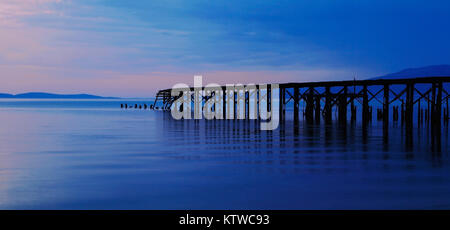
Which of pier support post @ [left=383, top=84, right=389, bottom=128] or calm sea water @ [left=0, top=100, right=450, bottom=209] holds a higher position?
pier support post @ [left=383, top=84, right=389, bottom=128]

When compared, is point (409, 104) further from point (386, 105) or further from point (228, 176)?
point (228, 176)

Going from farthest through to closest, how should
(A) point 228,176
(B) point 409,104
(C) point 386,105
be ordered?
(C) point 386,105, (B) point 409,104, (A) point 228,176

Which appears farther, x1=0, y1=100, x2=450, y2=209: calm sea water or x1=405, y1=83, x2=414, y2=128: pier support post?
x1=405, y1=83, x2=414, y2=128: pier support post

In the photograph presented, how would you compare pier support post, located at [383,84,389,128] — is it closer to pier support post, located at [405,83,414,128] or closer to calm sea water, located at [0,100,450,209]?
pier support post, located at [405,83,414,128]

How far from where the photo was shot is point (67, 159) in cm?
1469

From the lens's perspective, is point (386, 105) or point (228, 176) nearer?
point (228, 176)

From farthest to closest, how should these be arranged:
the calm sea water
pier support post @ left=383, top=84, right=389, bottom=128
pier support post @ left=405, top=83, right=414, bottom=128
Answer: pier support post @ left=383, top=84, right=389, bottom=128
pier support post @ left=405, top=83, right=414, bottom=128
the calm sea water

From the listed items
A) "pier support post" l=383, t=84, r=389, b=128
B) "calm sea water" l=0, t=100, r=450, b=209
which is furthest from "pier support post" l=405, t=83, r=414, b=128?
"calm sea water" l=0, t=100, r=450, b=209

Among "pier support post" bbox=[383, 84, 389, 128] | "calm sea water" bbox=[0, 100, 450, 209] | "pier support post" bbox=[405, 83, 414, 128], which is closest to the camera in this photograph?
"calm sea water" bbox=[0, 100, 450, 209]

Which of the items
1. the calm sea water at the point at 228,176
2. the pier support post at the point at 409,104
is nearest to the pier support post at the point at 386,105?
the pier support post at the point at 409,104

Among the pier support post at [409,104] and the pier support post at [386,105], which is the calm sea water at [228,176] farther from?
the pier support post at [386,105]

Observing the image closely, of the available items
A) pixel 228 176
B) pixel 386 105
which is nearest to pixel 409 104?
pixel 386 105
